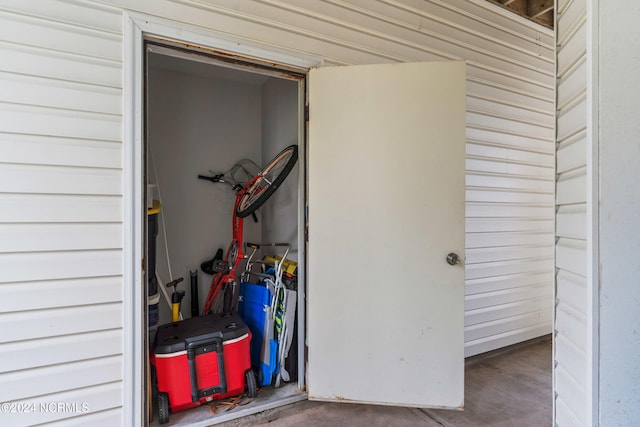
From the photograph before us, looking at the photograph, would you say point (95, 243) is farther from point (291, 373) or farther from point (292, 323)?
point (291, 373)

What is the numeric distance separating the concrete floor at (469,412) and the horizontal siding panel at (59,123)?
176 cm

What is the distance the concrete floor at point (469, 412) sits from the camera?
1815 millimetres

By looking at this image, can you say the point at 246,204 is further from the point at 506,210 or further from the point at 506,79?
the point at 506,79

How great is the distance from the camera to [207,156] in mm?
3039

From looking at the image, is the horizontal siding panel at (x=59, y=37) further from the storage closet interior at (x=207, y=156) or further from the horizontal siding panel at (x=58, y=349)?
the horizontal siding panel at (x=58, y=349)

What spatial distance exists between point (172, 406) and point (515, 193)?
3.17 meters

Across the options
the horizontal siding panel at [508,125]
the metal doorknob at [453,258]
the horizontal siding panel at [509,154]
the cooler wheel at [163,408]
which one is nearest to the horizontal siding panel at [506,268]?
the metal doorknob at [453,258]

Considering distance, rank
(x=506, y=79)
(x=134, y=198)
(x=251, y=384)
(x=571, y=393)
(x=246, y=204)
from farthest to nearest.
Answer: (x=506, y=79) → (x=246, y=204) → (x=251, y=384) → (x=134, y=198) → (x=571, y=393)

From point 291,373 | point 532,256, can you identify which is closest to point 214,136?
point 291,373

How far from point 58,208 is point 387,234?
1711 mm

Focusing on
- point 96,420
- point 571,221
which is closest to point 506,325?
point 571,221

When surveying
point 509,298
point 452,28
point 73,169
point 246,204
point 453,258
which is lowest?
point 509,298

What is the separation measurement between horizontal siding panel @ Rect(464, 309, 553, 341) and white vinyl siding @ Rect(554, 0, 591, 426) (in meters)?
1.24
